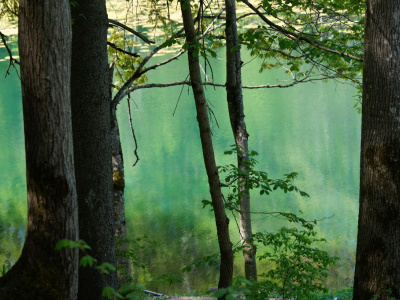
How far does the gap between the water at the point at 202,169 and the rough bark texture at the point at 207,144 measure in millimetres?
3231

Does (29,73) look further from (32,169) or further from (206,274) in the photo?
(206,274)

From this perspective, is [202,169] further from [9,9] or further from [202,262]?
[9,9]

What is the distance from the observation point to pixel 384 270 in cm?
376

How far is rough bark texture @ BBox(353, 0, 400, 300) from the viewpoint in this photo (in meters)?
3.60

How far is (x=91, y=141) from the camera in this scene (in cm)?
338

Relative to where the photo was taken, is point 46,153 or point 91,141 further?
point 91,141

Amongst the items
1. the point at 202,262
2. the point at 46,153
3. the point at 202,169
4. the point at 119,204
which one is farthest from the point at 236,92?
the point at 202,169

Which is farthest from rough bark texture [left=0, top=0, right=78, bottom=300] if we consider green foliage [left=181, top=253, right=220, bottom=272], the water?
the water

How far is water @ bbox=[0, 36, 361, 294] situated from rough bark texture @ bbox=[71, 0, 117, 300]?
357cm

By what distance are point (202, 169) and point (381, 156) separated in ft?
38.9

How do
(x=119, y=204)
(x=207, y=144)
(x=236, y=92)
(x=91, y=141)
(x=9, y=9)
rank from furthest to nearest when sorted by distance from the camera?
1. (x=236, y=92)
2. (x=119, y=204)
3. (x=9, y=9)
4. (x=207, y=144)
5. (x=91, y=141)

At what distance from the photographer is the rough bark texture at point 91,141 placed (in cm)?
335

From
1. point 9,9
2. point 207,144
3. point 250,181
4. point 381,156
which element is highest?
point 9,9

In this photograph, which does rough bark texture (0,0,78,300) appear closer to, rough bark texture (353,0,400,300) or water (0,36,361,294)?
rough bark texture (353,0,400,300)
